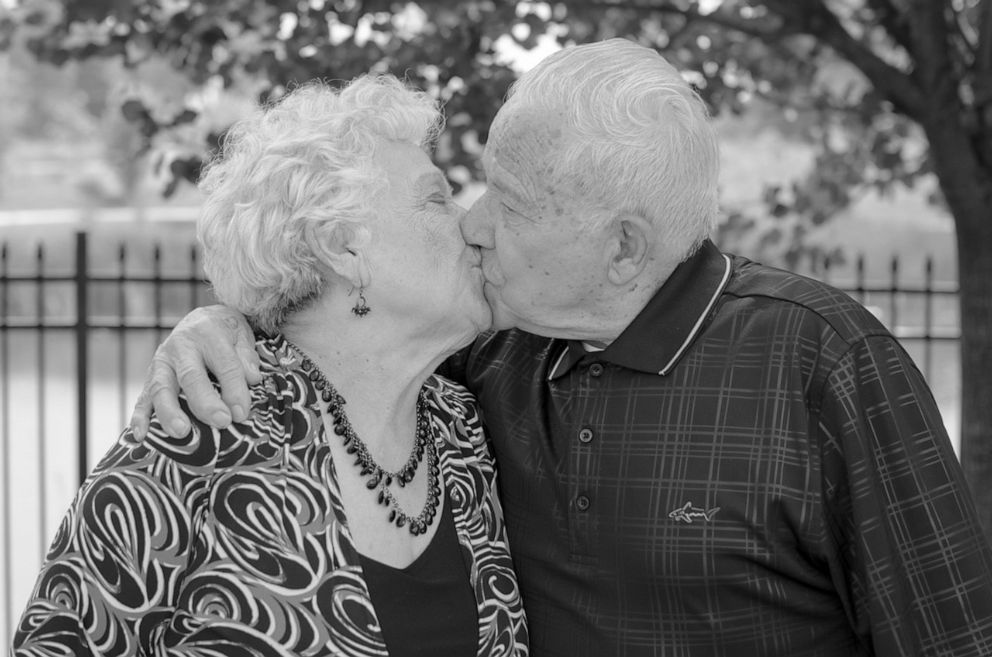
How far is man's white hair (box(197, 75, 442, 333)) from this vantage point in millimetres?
2189

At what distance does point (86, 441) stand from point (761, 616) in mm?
4202

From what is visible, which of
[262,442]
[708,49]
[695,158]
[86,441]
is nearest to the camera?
[262,442]

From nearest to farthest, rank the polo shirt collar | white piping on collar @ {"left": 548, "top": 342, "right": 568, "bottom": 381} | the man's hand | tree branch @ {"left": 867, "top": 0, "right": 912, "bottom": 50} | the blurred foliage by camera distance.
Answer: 1. the man's hand
2. the polo shirt collar
3. white piping on collar @ {"left": 548, "top": 342, "right": 568, "bottom": 381}
4. the blurred foliage
5. tree branch @ {"left": 867, "top": 0, "right": 912, "bottom": 50}

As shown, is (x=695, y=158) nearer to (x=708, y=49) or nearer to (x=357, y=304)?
(x=357, y=304)

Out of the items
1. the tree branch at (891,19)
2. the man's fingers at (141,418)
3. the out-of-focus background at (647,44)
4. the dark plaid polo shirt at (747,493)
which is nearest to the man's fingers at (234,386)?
the man's fingers at (141,418)

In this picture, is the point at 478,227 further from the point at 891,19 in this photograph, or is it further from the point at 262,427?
the point at 891,19

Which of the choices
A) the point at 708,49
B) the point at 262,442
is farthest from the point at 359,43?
the point at 262,442

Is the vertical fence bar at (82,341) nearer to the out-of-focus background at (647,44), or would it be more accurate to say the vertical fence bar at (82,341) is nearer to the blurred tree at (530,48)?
the out-of-focus background at (647,44)

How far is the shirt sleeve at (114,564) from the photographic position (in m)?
1.88

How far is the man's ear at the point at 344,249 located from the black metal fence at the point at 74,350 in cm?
328

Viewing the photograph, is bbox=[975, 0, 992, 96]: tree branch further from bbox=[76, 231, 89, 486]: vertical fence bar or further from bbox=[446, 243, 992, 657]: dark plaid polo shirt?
bbox=[76, 231, 89, 486]: vertical fence bar

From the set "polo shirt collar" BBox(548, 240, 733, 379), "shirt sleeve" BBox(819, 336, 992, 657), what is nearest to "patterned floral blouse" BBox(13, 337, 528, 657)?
"polo shirt collar" BBox(548, 240, 733, 379)

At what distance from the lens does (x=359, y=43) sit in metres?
4.40

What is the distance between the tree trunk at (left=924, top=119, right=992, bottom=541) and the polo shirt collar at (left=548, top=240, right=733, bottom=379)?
2.63m
